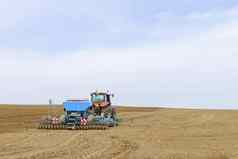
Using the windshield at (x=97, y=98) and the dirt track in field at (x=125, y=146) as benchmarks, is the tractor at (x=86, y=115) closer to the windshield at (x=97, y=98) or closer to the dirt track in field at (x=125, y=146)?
the windshield at (x=97, y=98)

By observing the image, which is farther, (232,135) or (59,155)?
(232,135)

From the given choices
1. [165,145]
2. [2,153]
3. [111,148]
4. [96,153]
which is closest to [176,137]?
[165,145]

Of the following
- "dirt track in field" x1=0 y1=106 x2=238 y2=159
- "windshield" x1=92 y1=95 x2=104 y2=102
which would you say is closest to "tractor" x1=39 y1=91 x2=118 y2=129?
"windshield" x1=92 y1=95 x2=104 y2=102

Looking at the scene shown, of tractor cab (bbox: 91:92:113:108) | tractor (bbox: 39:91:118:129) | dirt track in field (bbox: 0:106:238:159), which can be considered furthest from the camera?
tractor cab (bbox: 91:92:113:108)

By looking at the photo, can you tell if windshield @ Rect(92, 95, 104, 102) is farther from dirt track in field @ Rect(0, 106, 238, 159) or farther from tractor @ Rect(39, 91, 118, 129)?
dirt track in field @ Rect(0, 106, 238, 159)

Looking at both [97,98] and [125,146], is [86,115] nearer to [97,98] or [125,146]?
[97,98]

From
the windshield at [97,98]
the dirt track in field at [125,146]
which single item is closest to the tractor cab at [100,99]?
the windshield at [97,98]

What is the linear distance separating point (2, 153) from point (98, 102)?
18492 millimetres

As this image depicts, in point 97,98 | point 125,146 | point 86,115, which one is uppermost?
point 97,98

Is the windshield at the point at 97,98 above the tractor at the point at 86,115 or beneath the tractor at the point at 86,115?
above

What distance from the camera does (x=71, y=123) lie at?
112 ft

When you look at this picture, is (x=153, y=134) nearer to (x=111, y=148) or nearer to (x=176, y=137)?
(x=176, y=137)

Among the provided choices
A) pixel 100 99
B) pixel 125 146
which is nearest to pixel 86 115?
pixel 100 99

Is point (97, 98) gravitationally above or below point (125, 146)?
above
